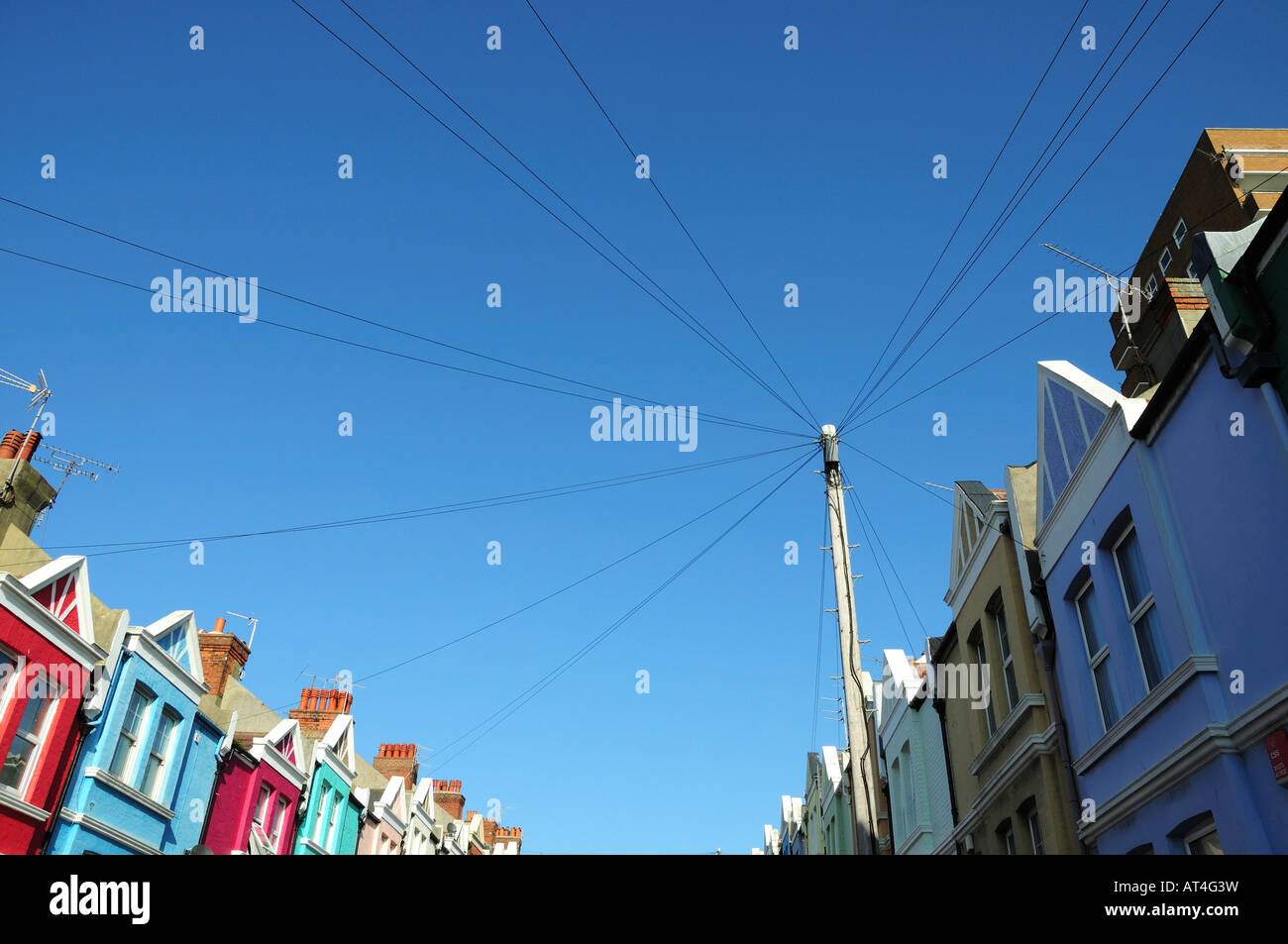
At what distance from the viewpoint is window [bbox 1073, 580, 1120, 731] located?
13500 mm

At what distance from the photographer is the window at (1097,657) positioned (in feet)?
44.3

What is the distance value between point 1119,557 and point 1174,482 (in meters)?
2.17

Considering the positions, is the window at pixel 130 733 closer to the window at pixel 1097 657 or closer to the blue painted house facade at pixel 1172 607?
the blue painted house facade at pixel 1172 607

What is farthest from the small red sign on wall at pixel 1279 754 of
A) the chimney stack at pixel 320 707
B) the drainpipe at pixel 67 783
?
the chimney stack at pixel 320 707

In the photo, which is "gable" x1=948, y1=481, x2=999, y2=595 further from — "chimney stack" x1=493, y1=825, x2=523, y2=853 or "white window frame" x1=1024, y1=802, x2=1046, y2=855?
"chimney stack" x1=493, y1=825, x2=523, y2=853

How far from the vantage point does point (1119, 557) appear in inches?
526

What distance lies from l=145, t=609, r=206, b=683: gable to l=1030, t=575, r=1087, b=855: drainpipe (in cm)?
1913

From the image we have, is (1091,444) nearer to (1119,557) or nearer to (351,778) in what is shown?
(1119,557)

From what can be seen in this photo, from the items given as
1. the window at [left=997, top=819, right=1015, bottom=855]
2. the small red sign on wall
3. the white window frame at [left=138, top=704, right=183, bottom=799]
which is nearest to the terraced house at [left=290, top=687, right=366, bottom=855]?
the white window frame at [left=138, top=704, right=183, bottom=799]

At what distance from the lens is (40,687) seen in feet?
58.5

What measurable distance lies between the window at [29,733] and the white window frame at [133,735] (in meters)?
2.00

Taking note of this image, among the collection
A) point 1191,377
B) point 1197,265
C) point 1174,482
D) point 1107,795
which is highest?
point 1197,265

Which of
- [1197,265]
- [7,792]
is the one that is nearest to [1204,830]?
[1197,265]
